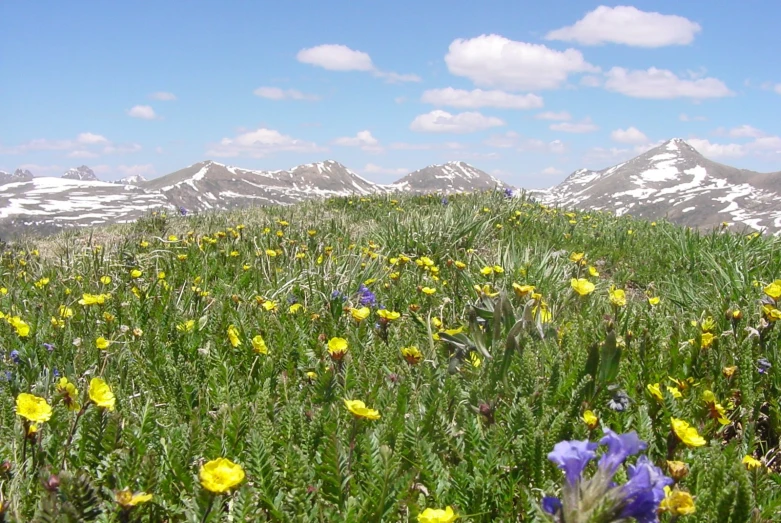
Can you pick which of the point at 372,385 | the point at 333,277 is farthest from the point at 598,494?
the point at 333,277

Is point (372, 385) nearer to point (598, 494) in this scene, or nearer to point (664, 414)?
point (664, 414)

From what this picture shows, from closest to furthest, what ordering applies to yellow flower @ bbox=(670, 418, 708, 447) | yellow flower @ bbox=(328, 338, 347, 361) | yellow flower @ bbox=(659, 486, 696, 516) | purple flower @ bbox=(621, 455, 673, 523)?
purple flower @ bbox=(621, 455, 673, 523) → yellow flower @ bbox=(659, 486, 696, 516) → yellow flower @ bbox=(670, 418, 708, 447) → yellow flower @ bbox=(328, 338, 347, 361)

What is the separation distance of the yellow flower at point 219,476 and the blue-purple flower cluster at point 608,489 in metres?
0.73

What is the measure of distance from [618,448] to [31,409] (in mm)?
1633

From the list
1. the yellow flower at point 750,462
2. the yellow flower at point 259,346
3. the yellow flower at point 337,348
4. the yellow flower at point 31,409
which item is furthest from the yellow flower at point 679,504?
the yellow flower at point 259,346

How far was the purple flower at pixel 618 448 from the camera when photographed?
46.5 inches

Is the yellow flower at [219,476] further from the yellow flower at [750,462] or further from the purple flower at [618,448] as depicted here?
the yellow flower at [750,462]

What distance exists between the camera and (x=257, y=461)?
1.85 m

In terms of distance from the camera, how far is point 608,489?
1195mm

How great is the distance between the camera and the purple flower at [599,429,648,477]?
1181 mm

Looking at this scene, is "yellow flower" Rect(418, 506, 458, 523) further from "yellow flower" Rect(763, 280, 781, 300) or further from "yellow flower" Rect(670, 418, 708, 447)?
"yellow flower" Rect(763, 280, 781, 300)

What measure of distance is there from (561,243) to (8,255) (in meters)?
6.42

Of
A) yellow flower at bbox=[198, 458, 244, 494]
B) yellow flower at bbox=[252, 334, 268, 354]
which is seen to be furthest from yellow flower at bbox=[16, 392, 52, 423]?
yellow flower at bbox=[252, 334, 268, 354]

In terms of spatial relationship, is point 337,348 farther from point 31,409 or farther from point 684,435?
point 684,435
